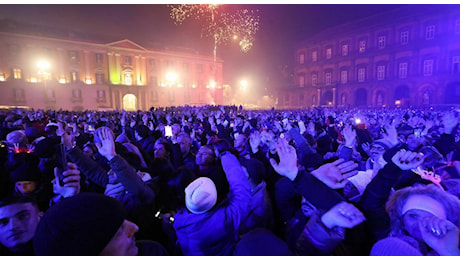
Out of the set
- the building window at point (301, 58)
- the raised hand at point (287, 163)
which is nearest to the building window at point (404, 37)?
the building window at point (301, 58)

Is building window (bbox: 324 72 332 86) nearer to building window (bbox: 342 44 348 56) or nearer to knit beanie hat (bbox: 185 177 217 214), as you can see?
building window (bbox: 342 44 348 56)

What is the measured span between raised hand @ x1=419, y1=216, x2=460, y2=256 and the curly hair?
0.24m

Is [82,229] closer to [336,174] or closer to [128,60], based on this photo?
[336,174]

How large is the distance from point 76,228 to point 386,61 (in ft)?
180

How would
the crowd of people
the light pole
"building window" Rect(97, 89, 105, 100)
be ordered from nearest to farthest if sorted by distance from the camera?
1. the crowd of people
2. the light pole
3. "building window" Rect(97, 89, 105, 100)

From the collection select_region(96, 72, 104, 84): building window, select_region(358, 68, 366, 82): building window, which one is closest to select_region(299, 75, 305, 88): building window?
select_region(358, 68, 366, 82): building window

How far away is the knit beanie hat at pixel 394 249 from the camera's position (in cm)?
162

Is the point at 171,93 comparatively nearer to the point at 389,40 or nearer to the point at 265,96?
the point at 265,96

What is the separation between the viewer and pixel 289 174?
2076 millimetres

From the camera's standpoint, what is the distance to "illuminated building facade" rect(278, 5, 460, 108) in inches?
1531

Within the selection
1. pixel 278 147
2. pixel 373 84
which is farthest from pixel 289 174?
pixel 373 84

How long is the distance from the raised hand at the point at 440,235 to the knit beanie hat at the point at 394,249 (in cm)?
12

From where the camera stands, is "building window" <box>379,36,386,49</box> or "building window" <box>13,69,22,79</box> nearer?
"building window" <box>13,69,22,79</box>

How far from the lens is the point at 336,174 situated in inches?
74.5
